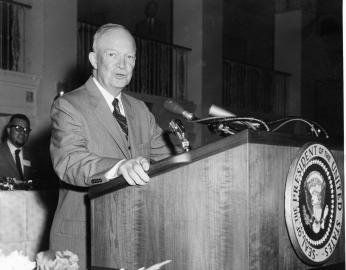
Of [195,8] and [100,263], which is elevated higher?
[195,8]

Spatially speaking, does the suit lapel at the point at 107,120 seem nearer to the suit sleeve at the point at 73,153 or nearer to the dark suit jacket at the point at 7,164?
the suit sleeve at the point at 73,153

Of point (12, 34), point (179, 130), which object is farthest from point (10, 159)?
point (179, 130)

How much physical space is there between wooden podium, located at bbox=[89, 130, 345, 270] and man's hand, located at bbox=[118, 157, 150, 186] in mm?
31

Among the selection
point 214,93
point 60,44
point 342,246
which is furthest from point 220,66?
point 342,246

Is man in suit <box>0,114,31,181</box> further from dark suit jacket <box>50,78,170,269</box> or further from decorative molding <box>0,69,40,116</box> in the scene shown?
dark suit jacket <box>50,78,170,269</box>

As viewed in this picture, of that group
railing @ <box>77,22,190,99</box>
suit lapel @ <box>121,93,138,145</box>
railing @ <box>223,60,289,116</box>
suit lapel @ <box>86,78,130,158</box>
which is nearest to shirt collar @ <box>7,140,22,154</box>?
railing @ <box>77,22,190,99</box>

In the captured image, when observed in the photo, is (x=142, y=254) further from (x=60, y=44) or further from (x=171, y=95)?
(x=171, y=95)

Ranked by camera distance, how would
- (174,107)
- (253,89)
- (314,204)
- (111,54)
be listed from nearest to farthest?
(314,204), (174,107), (111,54), (253,89)

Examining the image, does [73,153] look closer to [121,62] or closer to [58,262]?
[121,62]

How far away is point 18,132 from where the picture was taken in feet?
20.9

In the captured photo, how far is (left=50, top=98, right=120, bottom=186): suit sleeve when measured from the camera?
1.67 metres

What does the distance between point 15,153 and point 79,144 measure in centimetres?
474

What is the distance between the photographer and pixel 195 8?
1074 centimetres

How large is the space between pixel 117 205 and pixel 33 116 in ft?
21.5
